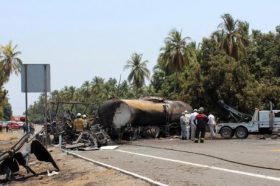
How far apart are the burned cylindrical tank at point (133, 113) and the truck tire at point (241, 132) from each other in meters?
4.21

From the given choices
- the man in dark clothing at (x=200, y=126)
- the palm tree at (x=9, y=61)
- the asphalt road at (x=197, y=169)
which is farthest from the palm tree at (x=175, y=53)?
the asphalt road at (x=197, y=169)

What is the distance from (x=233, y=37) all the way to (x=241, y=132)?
109 feet

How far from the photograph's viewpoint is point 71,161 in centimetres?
1844

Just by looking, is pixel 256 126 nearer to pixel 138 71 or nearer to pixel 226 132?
pixel 226 132

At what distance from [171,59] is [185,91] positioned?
79.8 feet

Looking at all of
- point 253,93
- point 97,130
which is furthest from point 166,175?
point 253,93

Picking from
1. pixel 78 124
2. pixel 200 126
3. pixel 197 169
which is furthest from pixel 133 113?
pixel 197 169

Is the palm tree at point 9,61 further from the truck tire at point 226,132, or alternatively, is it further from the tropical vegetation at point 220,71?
the truck tire at point 226,132

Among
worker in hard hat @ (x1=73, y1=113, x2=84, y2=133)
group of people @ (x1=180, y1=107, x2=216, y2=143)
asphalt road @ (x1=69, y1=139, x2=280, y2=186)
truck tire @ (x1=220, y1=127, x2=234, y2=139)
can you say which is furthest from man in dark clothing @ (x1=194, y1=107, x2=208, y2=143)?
asphalt road @ (x1=69, y1=139, x2=280, y2=186)

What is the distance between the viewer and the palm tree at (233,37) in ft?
212

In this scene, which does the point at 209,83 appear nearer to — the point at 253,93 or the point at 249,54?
the point at 253,93

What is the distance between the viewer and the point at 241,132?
1395 inches

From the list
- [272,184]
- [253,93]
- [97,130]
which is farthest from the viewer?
[253,93]

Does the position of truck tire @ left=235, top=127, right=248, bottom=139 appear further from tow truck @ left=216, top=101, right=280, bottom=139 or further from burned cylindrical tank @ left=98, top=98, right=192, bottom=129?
burned cylindrical tank @ left=98, top=98, right=192, bottom=129
